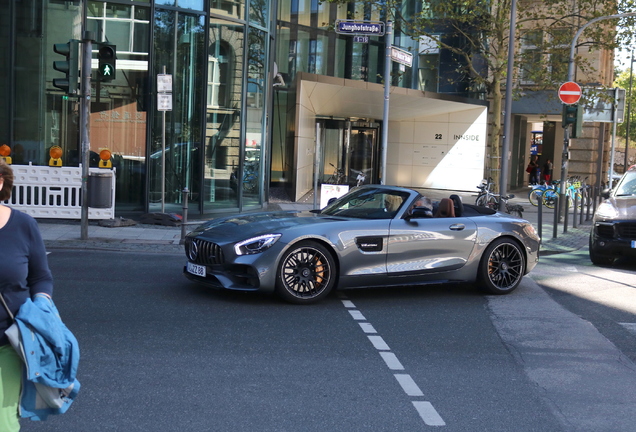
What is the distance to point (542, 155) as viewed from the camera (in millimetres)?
44188

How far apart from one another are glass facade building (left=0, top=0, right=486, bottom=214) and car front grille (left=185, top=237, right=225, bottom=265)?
734cm

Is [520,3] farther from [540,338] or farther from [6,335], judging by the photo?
[6,335]

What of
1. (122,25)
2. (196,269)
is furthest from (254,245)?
(122,25)

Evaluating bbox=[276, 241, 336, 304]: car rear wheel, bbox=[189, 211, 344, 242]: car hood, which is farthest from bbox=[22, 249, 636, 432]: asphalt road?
bbox=[189, 211, 344, 242]: car hood

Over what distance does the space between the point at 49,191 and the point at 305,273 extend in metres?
9.13

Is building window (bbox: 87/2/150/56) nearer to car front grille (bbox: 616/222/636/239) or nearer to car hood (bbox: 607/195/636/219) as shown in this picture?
car hood (bbox: 607/195/636/219)

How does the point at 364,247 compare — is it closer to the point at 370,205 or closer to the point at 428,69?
the point at 370,205

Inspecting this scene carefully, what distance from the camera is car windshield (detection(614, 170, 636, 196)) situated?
13.8 m

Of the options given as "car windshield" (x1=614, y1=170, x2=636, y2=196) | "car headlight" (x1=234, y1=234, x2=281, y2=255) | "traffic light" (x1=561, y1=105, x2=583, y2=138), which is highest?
"traffic light" (x1=561, y1=105, x2=583, y2=138)

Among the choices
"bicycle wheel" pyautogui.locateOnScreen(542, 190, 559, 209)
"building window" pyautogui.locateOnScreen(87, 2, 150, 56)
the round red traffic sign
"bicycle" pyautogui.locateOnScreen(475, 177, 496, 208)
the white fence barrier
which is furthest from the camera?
"bicycle wheel" pyautogui.locateOnScreen(542, 190, 559, 209)

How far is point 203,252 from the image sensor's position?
8.38m

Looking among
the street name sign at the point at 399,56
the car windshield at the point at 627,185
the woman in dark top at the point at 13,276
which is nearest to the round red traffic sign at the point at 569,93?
the car windshield at the point at 627,185

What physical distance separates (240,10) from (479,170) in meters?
16.6

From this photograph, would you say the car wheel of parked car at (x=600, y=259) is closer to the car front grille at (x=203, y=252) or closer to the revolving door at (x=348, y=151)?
the car front grille at (x=203, y=252)
